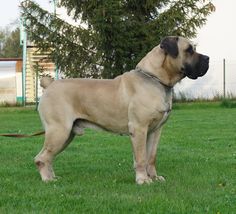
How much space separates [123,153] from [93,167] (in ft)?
6.02

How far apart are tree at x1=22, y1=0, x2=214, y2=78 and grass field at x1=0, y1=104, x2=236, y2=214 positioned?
16936 millimetres

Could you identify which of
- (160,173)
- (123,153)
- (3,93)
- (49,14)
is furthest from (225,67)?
(160,173)

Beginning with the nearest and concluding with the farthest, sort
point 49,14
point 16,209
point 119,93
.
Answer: point 16,209
point 119,93
point 49,14

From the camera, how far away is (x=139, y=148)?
767 cm

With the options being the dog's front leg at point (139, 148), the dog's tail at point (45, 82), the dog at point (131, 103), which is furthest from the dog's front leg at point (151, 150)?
the dog's tail at point (45, 82)

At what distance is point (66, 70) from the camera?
31.3 meters

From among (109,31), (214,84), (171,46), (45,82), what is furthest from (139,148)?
(214,84)

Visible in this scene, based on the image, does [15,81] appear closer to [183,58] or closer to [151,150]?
[151,150]

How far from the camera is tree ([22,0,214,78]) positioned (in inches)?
1171

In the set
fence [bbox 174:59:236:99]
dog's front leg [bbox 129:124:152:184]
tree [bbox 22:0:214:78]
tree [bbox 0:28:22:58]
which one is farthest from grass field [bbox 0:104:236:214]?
tree [bbox 0:28:22:58]

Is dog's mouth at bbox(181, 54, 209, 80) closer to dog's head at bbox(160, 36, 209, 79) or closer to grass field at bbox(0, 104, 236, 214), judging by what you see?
dog's head at bbox(160, 36, 209, 79)

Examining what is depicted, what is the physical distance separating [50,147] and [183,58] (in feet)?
6.88

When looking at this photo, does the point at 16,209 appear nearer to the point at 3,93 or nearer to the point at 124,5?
the point at 124,5

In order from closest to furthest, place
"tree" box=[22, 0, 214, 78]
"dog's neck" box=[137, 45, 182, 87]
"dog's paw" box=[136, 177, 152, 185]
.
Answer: "dog's paw" box=[136, 177, 152, 185]
"dog's neck" box=[137, 45, 182, 87]
"tree" box=[22, 0, 214, 78]
